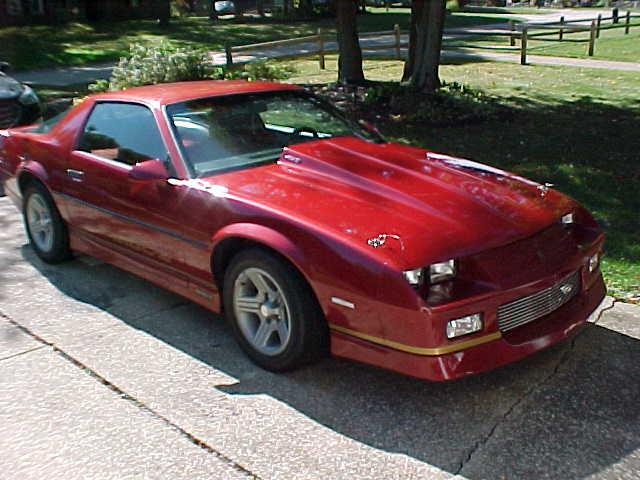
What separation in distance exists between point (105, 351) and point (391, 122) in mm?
7187

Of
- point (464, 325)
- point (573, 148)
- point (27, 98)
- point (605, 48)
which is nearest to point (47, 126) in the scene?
point (464, 325)

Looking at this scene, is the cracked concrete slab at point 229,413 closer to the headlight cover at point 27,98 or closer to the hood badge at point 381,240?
the hood badge at point 381,240

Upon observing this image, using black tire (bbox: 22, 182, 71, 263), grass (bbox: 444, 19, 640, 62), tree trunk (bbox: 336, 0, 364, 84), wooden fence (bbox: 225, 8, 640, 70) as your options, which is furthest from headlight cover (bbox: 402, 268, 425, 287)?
grass (bbox: 444, 19, 640, 62)

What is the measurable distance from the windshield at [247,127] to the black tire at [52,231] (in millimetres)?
1469

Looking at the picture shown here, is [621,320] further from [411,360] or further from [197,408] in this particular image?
[197,408]

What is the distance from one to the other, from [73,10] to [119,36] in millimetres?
7559

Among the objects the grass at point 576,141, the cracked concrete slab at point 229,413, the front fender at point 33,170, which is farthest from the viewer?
the grass at point 576,141

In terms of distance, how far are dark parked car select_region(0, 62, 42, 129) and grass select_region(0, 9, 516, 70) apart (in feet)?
37.5

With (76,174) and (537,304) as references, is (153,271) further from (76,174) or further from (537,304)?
(537,304)

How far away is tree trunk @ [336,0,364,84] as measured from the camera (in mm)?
13297

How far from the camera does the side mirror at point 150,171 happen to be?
14.1 ft

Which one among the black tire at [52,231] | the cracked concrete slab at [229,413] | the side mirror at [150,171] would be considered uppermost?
the side mirror at [150,171]

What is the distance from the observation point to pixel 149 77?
37.6 feet

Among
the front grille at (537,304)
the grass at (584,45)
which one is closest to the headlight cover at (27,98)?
the front grille at (537,304)
